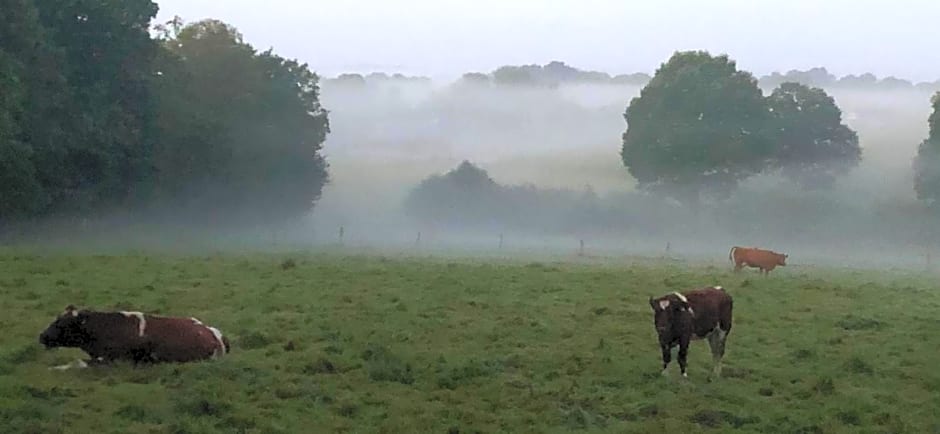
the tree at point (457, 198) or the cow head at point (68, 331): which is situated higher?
the tree at point (457, 198)

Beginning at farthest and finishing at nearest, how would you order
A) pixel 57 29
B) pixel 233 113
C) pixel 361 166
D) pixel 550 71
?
pixel 550 71, pixel 361 166, pixel 233 113, pixel 57 29

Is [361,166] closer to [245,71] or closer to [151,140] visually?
[245,71]

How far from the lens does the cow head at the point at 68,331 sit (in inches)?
464

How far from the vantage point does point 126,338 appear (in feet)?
38.2

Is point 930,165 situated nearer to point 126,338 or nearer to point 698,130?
point 698,130

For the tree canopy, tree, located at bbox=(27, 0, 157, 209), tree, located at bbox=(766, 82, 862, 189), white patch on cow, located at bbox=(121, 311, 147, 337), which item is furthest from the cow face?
tree, located at bbox=(766, 82, 862, 189)

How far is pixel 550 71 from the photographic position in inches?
5408

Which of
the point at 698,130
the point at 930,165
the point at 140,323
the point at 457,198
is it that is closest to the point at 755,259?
the point at 140,323

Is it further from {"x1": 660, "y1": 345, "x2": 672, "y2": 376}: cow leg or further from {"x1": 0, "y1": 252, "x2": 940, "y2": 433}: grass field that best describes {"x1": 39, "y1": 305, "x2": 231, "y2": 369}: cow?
{"x1": 660, "y1": 345, "x2": 672, "y2": 376}: cow leg

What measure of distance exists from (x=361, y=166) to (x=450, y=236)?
12648mm

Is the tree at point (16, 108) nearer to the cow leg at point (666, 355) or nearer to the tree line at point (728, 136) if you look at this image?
the cow leg at point (666, 355)

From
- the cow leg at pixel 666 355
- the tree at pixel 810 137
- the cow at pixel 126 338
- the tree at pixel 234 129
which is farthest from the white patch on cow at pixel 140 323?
the tree at pixel 810 137

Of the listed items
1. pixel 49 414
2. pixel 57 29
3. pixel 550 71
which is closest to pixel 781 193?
pixel 57 29

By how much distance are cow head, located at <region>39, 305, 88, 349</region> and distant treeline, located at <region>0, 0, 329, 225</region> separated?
59.1 ft
